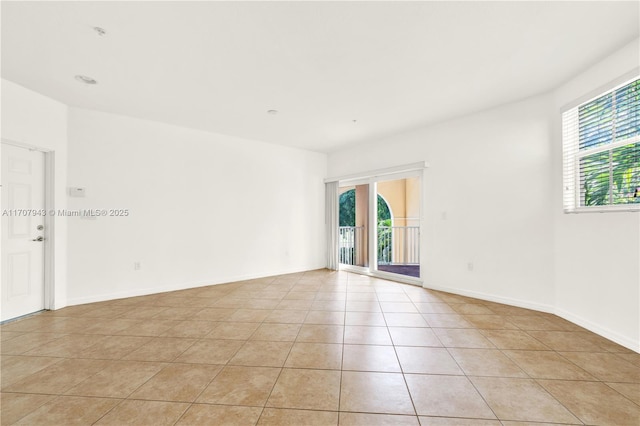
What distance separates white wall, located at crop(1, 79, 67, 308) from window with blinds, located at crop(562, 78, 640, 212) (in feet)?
20.5

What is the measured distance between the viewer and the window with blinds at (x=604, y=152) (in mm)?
2451

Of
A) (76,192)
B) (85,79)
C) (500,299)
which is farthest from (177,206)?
(500,299)

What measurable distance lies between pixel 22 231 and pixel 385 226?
243 inches

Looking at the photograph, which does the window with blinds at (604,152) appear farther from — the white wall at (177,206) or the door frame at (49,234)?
the door frame at (49,234)

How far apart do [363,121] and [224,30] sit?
2546 millimetres

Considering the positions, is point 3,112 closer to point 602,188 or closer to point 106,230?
point 106,230

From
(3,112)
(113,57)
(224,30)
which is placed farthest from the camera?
(3,112)

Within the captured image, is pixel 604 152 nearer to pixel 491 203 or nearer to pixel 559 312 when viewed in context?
pixel 491 203

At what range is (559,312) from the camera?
319cm

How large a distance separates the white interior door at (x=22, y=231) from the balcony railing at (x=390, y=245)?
5033 millimetres

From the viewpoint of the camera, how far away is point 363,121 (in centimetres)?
427

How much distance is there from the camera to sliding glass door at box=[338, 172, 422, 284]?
6.19 meters

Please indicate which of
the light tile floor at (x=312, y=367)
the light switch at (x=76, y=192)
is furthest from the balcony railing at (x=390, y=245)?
the light switch at (x=76, y=192)

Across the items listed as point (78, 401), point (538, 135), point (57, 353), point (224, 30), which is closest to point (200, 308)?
point (57, 353)
